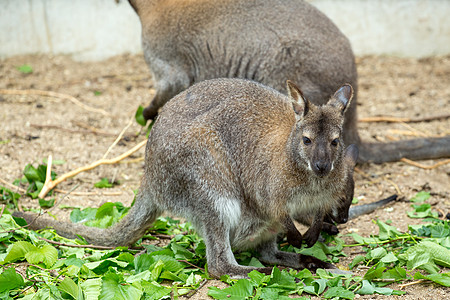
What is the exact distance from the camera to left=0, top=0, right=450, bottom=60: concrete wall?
8.71 metres

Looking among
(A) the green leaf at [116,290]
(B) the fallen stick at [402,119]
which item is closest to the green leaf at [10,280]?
(A) the green leaf at [116,290]

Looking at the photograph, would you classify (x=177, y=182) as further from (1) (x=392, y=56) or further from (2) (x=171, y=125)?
(1) (x=392, y=56)

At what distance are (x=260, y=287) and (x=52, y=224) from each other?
1678mm

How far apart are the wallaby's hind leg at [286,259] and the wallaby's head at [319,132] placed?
80cm

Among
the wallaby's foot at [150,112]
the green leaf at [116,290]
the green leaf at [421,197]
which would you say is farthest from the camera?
the wallaby's foot at [150,112]

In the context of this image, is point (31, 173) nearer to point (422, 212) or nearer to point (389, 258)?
point (389, 258)

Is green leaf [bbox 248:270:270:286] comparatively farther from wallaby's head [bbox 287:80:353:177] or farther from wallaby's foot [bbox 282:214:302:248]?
wallaby's head [bbox 287:80:353:177]

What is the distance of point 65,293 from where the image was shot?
3602 mm

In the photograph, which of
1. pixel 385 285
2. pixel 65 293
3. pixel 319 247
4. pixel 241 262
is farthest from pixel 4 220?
pixel 385 285

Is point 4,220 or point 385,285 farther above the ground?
point 4,220

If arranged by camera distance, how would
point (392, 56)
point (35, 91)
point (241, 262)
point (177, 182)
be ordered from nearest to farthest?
1. point (177, 182)
2. point (241, 262)
3. point (35, 91)
4. point (392, 56)

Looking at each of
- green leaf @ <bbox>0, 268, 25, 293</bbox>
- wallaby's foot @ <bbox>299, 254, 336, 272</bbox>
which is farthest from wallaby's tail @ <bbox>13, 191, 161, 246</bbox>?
wallaby's foot @ <bbox>299, 254, 336, 272</bbox>

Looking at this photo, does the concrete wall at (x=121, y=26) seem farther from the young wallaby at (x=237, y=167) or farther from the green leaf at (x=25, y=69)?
the young wallaby at (x=237, y=167)

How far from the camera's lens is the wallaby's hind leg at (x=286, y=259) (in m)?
4.16
